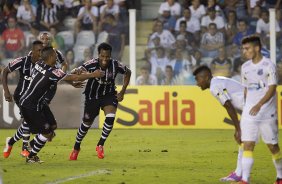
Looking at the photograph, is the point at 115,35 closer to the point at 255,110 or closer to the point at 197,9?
the point at 197,9

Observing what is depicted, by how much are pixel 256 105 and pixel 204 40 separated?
11143 millimetres

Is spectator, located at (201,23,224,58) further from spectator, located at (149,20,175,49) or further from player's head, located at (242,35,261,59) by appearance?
player's head, located at (242,35,261,59)

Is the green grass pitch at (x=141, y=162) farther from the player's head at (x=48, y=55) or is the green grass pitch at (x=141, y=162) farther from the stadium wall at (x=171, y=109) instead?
the player's head at (x=48, y=55)

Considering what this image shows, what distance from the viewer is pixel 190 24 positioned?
72.1ft

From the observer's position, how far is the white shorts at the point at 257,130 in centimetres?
1048

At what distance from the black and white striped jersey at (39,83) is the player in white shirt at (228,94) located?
2564mm

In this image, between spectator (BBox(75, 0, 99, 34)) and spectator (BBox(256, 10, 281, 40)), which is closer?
spectator (BBox(256, 10, 281, 40))

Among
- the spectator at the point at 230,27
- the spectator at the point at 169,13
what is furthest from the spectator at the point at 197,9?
the spectator at the point at 230,27

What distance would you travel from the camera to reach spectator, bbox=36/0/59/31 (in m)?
22.5

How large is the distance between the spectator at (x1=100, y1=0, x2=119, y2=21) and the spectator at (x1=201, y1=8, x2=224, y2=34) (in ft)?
6.98

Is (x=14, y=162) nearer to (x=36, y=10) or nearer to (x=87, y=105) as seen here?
(x=87, y=105)

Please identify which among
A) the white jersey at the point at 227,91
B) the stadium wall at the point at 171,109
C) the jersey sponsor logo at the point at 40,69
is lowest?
the stadium wall at the point at 171,109

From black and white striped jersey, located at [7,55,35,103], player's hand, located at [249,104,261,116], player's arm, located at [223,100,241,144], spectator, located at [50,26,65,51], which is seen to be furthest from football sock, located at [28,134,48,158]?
spectator, located at [50,26,65,51]

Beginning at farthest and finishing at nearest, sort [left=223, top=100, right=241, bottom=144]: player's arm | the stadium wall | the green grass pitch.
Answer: the stadium wall, the green grass pitch, [left=223, top=100, right=241, bottom=144]: player's arm
